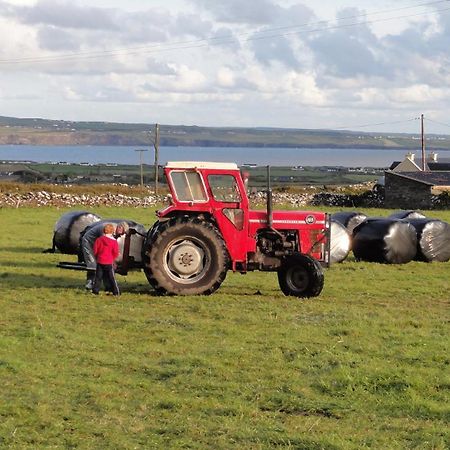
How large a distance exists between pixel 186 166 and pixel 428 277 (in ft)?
24.1

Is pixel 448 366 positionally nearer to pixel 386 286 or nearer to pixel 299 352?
pixel 299 352

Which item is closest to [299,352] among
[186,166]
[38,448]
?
Result: [38,448]

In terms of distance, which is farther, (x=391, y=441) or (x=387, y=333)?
(x=387, y=333)

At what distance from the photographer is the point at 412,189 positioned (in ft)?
204

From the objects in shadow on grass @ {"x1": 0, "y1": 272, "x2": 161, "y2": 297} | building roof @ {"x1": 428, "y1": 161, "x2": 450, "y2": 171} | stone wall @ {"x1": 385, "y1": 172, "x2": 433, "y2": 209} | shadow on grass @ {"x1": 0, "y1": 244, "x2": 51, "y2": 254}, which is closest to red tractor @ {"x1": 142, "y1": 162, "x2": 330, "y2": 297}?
shadow on grass @ {"x1": 0, "y1": 272, "x2": 161, "y2": 297}

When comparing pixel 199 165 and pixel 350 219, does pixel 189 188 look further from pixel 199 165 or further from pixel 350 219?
pixel 350 219

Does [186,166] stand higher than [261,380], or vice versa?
[186,166]

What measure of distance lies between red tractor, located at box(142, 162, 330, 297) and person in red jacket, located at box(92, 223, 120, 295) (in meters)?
0.64

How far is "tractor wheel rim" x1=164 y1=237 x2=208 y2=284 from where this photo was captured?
1772 cm

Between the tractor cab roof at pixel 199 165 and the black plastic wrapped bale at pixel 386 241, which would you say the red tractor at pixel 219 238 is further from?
the black plastic wrapped bale at pixel 386 241

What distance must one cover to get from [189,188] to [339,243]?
743cm

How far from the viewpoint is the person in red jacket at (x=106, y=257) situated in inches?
706

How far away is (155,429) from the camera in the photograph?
30.1 feet

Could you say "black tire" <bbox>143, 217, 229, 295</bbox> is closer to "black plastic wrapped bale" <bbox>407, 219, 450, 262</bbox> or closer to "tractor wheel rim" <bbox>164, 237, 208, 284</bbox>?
"tractor wheel rim" <bbox>164, 237, 208, 284</bbox>
